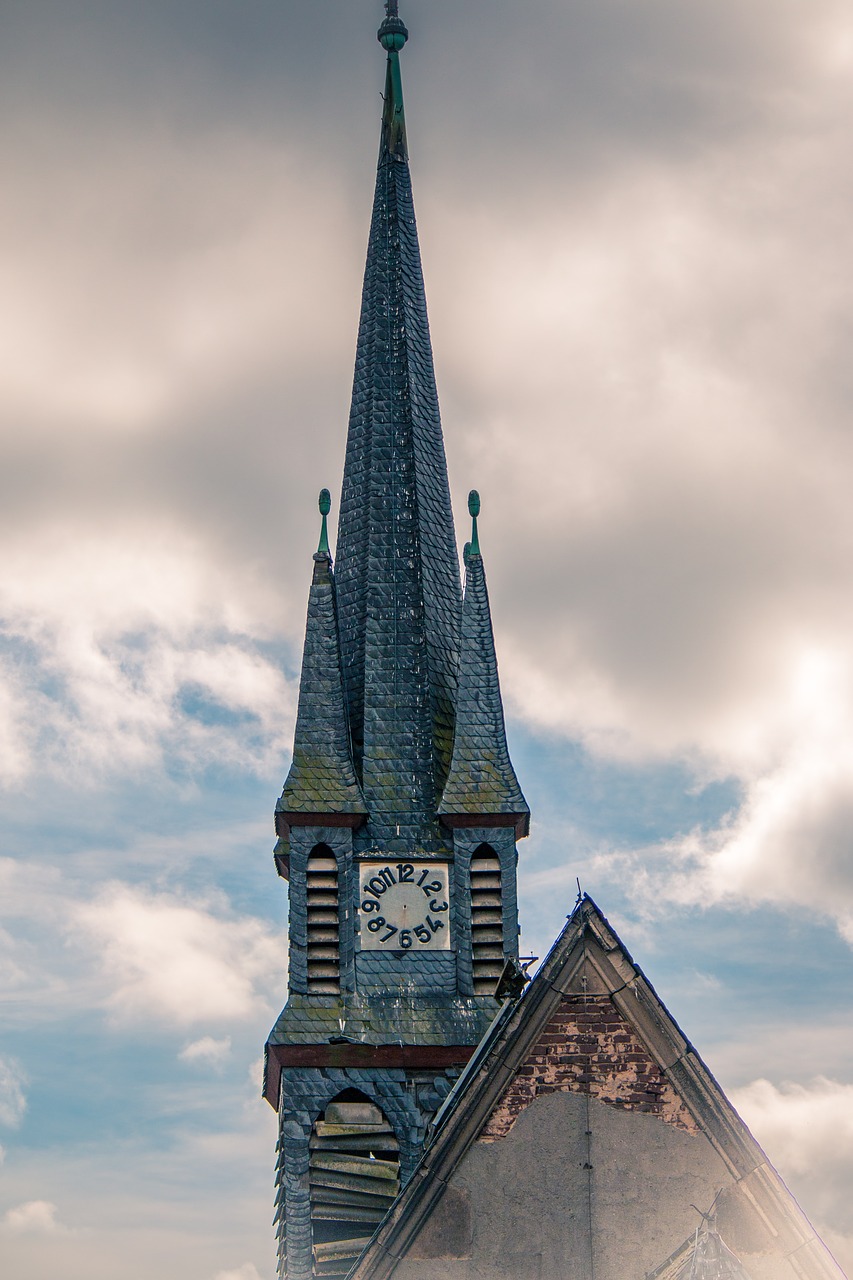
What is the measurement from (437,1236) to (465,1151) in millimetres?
851

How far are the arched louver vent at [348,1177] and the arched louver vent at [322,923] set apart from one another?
1713 millimetres

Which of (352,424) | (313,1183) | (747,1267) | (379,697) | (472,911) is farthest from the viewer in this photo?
(352,424)

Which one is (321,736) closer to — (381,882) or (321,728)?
(321,728)

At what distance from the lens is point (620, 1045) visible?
21703 mm

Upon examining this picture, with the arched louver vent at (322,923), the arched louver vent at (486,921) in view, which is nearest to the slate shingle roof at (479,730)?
the arched louver vent at (486,921)

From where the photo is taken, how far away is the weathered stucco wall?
20.8 meters

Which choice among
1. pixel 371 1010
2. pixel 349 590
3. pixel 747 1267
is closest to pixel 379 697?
pixel 349 590

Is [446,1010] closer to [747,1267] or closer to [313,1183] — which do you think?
[313,1183]

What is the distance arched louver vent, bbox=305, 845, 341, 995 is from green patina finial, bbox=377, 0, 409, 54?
1633 centimetres

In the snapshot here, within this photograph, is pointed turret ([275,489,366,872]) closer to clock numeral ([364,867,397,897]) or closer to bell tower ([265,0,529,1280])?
bell tower ([265,0,529,1280])

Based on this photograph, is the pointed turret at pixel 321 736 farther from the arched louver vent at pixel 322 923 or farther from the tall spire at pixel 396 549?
the arched louver vent at pixel 322 923

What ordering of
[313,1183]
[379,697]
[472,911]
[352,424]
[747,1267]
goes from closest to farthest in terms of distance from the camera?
[747,1267]
[313,1183]
[472,911]
[379,697]
[352,424]

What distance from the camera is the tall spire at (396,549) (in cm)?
3316

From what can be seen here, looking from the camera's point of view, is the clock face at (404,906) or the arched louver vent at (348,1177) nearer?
the arched louver vent at (348,1177)
